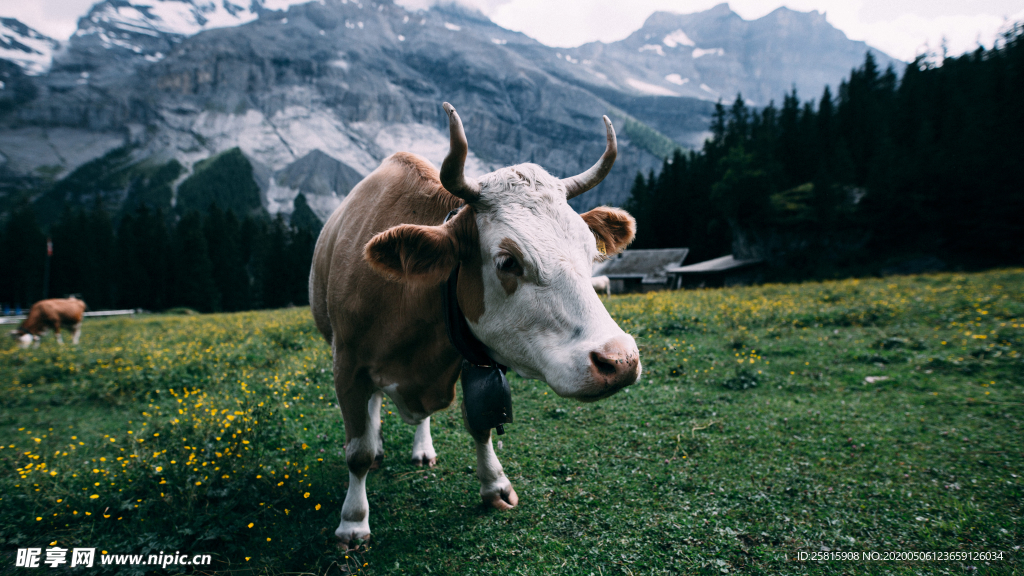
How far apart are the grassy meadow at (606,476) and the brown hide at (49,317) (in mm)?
12416

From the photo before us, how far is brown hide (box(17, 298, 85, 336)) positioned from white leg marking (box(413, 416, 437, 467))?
19504 mm

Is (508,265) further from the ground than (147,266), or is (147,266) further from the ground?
(508,265)

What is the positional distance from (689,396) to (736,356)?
246 cm

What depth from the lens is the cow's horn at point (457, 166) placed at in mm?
2332

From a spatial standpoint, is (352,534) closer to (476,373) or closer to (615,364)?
(476,373)

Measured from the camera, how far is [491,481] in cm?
382

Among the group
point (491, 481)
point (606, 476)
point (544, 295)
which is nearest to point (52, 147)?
point (491, 481)

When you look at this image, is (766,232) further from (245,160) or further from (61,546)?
(245,160)

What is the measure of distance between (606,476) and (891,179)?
160 feet

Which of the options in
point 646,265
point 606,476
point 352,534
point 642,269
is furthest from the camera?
point 646,265

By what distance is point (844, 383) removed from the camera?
6621 mm

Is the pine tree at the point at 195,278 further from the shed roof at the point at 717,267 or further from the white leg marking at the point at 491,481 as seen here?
the white leg marking at the point at 491,481

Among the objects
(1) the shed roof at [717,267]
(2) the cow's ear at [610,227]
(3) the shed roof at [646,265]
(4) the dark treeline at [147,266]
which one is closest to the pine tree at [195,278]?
(4) the dark treeline at [147,266]

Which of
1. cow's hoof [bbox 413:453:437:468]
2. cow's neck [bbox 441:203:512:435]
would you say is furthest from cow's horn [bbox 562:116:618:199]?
cow's hoof [bbox 413:453:437:468]
